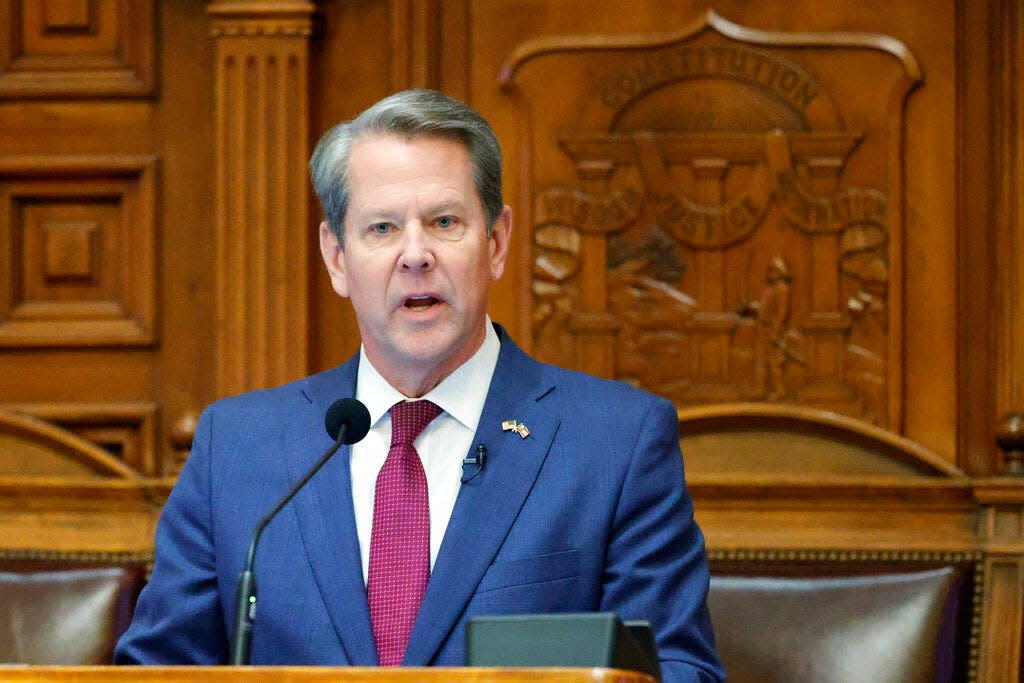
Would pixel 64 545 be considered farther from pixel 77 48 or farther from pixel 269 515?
pixel 269 515

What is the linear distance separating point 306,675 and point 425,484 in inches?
31.9

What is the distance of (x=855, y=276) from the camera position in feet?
10.7

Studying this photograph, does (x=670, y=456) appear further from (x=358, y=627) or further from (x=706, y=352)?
(x=706, y=352)

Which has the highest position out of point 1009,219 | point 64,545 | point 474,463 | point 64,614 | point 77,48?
point 77,48

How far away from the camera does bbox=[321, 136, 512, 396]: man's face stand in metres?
2.18

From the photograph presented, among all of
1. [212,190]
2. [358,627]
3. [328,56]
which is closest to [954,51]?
[328,56]

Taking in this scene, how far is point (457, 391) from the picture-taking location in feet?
7.49

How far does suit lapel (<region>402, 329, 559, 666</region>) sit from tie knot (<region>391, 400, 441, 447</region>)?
0.28 feet

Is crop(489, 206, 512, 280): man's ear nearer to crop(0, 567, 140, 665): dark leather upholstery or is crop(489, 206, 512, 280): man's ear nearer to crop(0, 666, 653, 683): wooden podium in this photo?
crop(0, 666, 653, 683): wooden podium

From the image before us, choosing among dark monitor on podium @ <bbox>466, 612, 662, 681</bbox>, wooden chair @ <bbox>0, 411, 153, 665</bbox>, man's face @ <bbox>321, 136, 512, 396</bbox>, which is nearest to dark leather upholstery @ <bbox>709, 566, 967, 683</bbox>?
man's face @ <bbox>321, 136, 512, 396</bbox>

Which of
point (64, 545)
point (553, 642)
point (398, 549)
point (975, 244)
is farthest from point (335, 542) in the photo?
point (975, 244)

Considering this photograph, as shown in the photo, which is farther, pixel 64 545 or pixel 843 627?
pixel 64 545

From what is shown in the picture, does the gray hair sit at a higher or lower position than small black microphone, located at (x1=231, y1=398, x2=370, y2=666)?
higher

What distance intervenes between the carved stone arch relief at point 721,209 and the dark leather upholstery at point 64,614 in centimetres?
104
